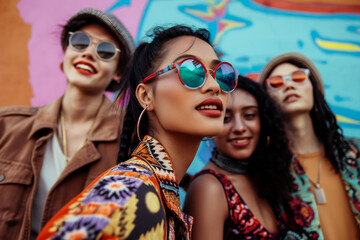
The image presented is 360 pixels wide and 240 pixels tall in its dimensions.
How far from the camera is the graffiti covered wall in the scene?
3092mm

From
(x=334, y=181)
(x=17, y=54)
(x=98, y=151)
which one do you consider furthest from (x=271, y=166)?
(x=17, y=54)

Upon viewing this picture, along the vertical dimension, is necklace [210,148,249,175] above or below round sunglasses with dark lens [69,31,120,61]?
below

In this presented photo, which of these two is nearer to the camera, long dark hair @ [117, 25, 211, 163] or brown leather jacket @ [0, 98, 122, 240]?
long dark hair @ [117, 25, 211, 163]

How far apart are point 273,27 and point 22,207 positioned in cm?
326

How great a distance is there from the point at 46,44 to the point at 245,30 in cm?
245

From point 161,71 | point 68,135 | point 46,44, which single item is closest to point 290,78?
point 161,71

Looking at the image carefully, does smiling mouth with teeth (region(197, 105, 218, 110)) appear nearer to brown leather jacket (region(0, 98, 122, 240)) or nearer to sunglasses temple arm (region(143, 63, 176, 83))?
sunglasses temple arm (region(143, 63, 176, 83))

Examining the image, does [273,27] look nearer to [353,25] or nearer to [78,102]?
[353,25]

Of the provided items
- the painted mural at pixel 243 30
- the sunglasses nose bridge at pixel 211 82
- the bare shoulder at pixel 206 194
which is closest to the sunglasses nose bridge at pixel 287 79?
the painted mural at pixel 243 30

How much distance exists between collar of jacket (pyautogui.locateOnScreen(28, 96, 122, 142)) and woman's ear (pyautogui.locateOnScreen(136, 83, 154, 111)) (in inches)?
28.0

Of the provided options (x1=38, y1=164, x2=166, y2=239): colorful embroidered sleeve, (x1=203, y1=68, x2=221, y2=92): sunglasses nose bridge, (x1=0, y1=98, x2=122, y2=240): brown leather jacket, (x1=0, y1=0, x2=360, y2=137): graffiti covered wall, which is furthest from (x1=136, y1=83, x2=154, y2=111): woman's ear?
(x1=0, y1=0, x2=360, y2=137): graffiti covered wall

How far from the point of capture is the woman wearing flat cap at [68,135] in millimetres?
1768

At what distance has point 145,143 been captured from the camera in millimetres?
1155

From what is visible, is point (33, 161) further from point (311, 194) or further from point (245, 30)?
point (245, 30)
